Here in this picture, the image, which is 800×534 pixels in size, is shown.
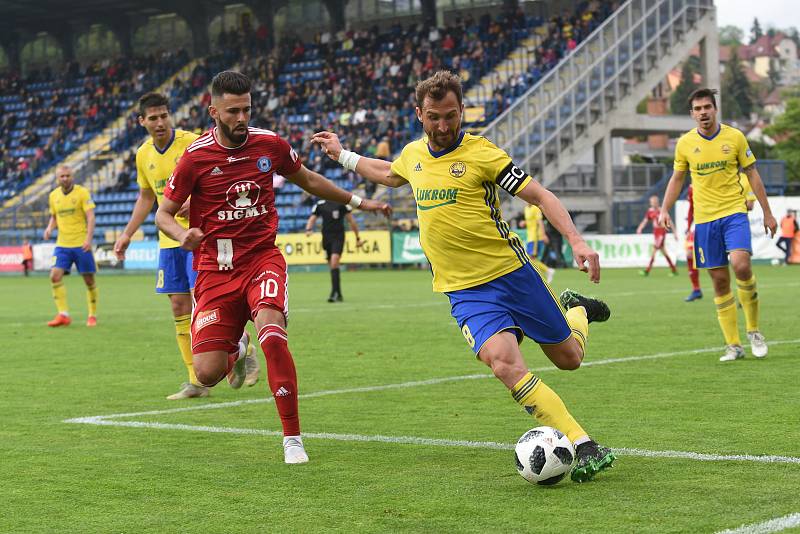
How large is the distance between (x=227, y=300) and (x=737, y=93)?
13713 centimetres

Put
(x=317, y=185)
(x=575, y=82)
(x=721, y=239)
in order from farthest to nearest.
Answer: (x=575, y=82)
(x=721, y=239)
(x=317, y=185)

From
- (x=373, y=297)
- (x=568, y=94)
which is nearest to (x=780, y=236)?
(x=568, y=94)

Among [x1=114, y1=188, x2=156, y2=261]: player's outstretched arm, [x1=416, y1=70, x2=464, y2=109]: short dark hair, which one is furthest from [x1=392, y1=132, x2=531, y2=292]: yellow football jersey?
[x1=114, y1=188, x2=156, y2=261]: player's outstretched arm

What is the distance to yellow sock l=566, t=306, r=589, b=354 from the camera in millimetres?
6809

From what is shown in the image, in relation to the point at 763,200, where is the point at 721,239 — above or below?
below

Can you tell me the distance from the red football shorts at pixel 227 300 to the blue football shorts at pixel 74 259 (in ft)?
35.6

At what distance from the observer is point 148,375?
11.0 meters

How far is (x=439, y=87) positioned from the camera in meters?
6.06

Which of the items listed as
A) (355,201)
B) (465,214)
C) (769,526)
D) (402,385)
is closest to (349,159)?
(355,201)

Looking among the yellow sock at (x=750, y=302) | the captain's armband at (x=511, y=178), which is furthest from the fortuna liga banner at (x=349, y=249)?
the captain's armband at (x=511, y=178)

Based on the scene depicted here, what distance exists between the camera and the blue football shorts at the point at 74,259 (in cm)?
1755

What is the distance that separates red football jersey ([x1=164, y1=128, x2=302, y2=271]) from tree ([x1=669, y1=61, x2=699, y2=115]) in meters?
124

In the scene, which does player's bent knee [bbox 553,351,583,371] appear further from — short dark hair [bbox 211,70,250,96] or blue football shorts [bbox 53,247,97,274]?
blue football shorts [bbox 53,247,97,274]

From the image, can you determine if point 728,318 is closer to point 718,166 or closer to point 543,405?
point 718,166
